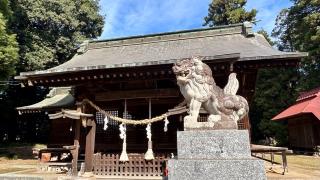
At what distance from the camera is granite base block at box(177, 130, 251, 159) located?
17.7ft

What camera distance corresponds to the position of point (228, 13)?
34.0m

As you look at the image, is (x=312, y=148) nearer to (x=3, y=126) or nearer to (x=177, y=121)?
(x=177, y=121)

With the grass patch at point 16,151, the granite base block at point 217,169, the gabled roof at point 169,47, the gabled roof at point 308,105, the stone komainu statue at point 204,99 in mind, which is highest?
the gabled roof at point 169,47

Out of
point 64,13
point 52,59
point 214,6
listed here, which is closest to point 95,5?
point 64,13

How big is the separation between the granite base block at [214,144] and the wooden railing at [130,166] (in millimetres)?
4175

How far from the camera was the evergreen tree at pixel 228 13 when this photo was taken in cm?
3316

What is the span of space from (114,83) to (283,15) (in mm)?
26297

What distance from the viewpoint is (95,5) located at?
30.5 m

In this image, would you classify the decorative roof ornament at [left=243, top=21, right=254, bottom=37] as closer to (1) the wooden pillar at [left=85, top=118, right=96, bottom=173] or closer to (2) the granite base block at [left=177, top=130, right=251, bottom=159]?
(1) the wooden pillar at [left=85, top=118, right=96, bottom=173]

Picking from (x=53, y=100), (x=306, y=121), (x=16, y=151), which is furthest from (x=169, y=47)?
(x=16, y=151)

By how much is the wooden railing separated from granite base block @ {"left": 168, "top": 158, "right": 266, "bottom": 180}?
4248mm

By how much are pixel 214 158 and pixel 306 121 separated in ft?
62.5

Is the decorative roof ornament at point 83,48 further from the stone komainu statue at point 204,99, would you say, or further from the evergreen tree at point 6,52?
the stone komainu statue at point 204,99

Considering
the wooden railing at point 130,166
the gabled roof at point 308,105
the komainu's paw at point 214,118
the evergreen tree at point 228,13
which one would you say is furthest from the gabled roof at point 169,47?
the evergreen tree at point 228,13
